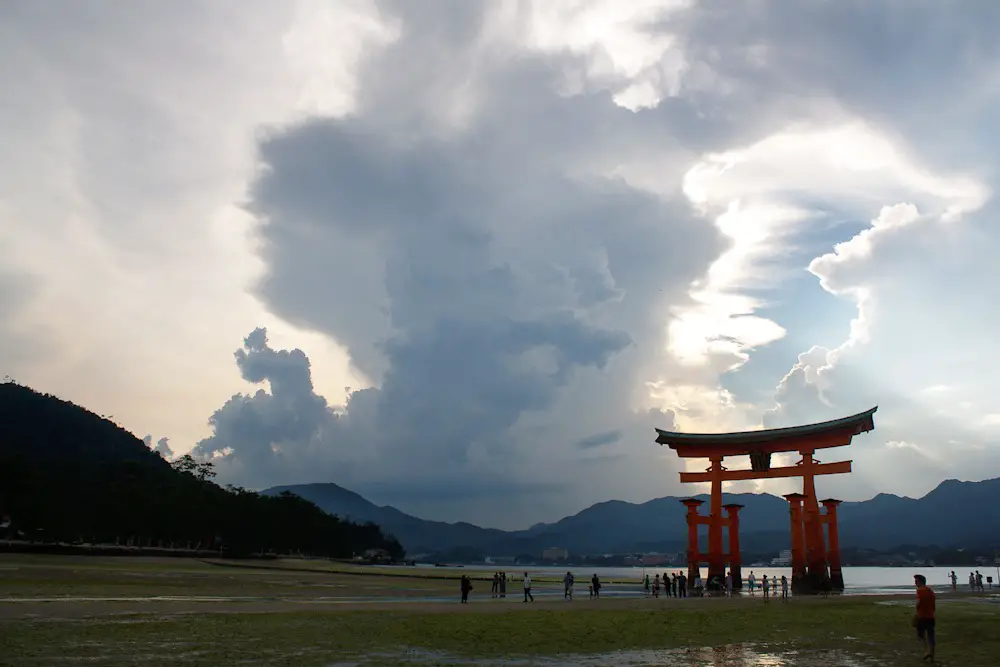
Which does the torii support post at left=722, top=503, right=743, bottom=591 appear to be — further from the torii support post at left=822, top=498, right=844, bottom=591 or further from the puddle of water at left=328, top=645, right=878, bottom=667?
the puddle of water at left=328, top=645, right=878, bottom=667

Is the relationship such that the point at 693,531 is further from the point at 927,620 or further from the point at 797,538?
the point at 927,620

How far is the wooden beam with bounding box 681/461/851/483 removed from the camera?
157 feet

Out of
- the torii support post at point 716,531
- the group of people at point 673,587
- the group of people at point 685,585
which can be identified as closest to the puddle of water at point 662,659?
the group of people at point 685,585

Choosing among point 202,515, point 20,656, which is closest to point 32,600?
point 20,656

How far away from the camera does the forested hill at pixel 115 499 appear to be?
8456cm

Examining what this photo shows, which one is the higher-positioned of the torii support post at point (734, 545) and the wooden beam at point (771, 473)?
the wooden beam at point (771, 473)

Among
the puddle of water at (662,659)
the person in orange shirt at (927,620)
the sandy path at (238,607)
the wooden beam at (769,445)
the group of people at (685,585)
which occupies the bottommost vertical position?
the group of people at (685,585)

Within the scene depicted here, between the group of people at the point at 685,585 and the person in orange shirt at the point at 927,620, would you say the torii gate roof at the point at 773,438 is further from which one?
the person in orange shirt at the point at 927,620

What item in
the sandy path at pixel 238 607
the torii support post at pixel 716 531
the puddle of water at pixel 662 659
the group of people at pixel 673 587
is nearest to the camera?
the puddle of water at pixel 662 659

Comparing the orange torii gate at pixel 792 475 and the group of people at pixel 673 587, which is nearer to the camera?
the group of people at pixel 673 587

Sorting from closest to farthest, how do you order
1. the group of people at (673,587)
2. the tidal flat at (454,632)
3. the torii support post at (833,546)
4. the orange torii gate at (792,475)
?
1. the tidal flat at (454,632)
2. the group of people at (673,587)
3. the orange torii gate at (792,475)
4. the torii support post at (833,546)

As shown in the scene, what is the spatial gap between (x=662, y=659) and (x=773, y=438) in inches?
1456

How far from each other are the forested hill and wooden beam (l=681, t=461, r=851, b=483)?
7080 cm

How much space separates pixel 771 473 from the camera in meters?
51.2
